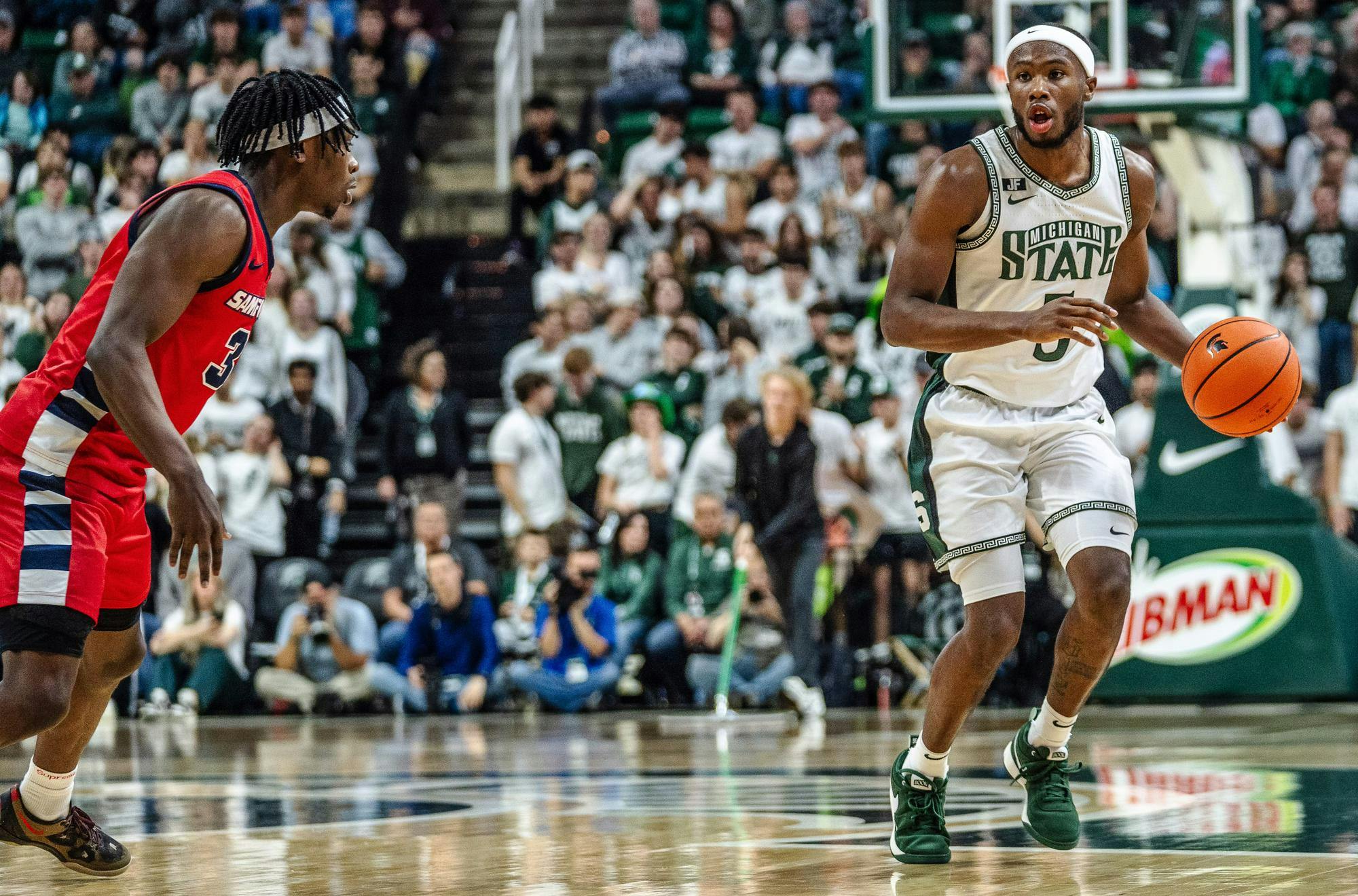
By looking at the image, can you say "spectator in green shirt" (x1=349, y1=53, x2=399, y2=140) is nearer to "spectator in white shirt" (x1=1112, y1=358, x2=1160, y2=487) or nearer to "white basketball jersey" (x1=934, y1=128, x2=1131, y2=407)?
"spectator in white shirt" (x1=1112, y1=358, x2=1160, y2=487)

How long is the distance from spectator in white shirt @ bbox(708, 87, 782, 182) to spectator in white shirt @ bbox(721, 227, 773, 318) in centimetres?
159

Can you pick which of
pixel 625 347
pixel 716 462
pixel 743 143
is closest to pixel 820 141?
pixel 743 143

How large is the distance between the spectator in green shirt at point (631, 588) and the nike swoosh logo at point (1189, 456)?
3105mm

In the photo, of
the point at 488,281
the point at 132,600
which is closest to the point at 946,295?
the point at 132,600

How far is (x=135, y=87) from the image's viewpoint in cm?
1669

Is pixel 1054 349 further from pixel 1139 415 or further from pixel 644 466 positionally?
pixel 644 466

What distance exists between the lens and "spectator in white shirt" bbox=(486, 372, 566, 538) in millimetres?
12523

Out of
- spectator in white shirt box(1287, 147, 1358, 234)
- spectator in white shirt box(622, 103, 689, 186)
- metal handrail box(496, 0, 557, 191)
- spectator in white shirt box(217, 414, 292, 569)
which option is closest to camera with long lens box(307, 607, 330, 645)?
spectator in white shirt box(217, 414, 292, 569)

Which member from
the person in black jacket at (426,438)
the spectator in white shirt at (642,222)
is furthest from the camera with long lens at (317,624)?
the spectator in white shirt at (642,222)

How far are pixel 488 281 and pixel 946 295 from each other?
11.2 meters

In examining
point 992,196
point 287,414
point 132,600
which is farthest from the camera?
point 287,414

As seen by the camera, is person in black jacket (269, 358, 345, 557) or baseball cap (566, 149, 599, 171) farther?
baseball cap (566, 149, 599, 171)

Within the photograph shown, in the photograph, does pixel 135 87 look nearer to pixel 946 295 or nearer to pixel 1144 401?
pixel 1144 401

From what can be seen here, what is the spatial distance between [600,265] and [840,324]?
2408 mm
